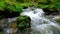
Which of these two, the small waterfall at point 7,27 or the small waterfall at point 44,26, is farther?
the small waterfall at point 44,26

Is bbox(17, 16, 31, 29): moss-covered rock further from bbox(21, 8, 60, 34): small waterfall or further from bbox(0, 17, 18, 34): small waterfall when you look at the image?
bbox(21, 8, 60, 34): small waterfall

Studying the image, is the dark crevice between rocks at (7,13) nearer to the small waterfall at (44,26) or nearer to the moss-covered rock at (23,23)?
the small waterfall at (44,26)

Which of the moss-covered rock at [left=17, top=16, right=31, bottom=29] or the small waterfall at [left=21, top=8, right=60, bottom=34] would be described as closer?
the small waterfall at [left=21, top=8, right=60, bottom=34]

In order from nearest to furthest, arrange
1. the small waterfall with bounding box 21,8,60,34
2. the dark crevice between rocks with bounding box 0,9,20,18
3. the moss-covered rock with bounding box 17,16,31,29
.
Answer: the small waterfall with bounding box 21,8,60,34 → the moss-covered rock with bounding box 17,16,31,29 → the dark crevice between rocks with bounding box 0,9,20,18

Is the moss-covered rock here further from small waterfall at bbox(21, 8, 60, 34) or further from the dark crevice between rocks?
the dark crevice between rocks

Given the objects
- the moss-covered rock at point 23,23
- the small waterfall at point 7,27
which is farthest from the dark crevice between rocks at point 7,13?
the moss-covered rock at point 23,23

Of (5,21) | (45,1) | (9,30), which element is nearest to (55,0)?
(45,1)

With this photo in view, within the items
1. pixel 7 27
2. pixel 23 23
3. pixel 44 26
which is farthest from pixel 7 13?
pixel 44 26

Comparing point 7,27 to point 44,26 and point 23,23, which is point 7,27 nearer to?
point 23,23

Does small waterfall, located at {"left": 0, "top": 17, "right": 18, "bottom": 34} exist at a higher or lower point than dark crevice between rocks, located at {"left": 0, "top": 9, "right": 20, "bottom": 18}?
lower

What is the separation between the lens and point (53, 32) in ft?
32.4

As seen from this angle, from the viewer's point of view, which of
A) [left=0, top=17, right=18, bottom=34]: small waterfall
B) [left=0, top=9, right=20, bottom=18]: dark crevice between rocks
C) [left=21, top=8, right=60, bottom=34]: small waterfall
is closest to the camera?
[left=0, top=17, right=18, bottom=34]: small waterfall

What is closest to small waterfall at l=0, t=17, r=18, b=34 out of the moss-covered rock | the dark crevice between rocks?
the moss-covered rock

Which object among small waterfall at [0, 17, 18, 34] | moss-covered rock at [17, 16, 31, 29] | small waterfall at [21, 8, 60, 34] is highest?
moss-covered rock at [17, 16, 31, 29]
